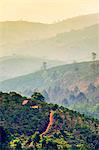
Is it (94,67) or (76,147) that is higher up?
(94,67)

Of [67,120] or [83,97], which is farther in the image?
[83,97]

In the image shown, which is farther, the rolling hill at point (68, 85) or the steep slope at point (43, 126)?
the rolling hill at point (68, 85)

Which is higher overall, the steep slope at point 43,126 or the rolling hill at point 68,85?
the rolling hill at point 68,85

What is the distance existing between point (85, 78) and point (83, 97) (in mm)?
19047

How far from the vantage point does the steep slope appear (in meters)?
39.3

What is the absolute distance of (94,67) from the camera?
13612 centimetres

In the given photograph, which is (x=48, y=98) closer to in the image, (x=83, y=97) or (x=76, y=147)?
(x=83, y=97)

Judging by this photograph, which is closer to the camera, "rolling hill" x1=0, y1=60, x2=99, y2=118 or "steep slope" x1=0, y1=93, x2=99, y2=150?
"steep slope" x1=0, y1=93, x2=99, y2=150

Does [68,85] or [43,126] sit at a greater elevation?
[68,85]

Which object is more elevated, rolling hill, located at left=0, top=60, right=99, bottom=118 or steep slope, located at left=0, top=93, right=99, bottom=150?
rolling hill, located at left=0, top=60, right=99, bottom=118

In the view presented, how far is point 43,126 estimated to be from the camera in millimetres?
43406

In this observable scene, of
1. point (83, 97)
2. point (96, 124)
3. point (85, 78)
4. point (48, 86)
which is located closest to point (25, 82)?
point (48, 86)

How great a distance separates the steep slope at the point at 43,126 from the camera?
39344 mm

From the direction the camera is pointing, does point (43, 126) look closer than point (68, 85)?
Yes
